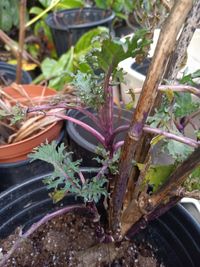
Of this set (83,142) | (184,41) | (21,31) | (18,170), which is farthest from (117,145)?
(21,31)

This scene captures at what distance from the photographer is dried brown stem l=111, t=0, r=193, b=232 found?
33 cm

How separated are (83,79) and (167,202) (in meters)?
0.24

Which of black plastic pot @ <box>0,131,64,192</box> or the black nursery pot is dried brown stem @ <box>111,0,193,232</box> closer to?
the black nursery pot

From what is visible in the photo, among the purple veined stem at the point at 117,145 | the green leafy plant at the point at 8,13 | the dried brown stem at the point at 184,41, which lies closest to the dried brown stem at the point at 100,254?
the purple veined stem at the point at 117,145

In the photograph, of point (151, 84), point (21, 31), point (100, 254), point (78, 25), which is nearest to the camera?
point (151, 84)

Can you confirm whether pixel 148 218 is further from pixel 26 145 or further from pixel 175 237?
pixel 26 145

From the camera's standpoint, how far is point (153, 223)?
65 centimetres

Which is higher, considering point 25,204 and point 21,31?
point 21,31

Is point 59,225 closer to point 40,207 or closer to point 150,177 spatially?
point 40,207

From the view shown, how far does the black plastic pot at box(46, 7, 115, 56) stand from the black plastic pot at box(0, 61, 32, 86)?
1.20ft

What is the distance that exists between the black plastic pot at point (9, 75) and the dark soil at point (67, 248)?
0.79 meters

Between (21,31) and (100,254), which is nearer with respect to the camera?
(100,254)

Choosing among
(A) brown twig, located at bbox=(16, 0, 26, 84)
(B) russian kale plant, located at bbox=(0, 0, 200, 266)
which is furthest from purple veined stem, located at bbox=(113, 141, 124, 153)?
(A) brown twig, located at bbox=(16, 0, 26, 84)

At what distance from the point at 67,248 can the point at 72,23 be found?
1.45 metres
